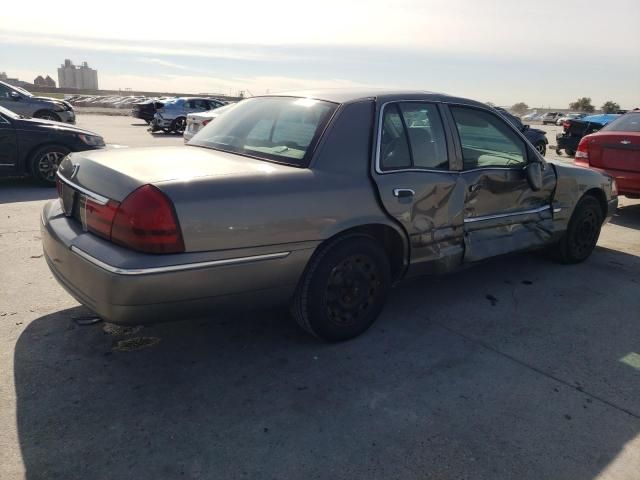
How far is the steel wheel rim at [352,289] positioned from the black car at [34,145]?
6.34 m

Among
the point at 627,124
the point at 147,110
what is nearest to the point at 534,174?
the point at 627,124

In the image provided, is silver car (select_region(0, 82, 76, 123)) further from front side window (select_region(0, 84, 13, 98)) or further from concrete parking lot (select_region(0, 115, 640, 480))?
concrete parking lot (select_region(0, 115, 640, 480))

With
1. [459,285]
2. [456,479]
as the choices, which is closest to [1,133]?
[459,285]

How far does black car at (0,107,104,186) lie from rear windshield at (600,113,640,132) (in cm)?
793

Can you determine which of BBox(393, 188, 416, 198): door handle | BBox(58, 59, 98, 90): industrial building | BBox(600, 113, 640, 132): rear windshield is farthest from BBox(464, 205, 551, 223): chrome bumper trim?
BBox(58, 59, 98, 90): industrial building

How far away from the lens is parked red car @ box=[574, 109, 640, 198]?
699 centimetres

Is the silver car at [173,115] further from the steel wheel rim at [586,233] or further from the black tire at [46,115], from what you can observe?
the steel wheel rim at [586,233]

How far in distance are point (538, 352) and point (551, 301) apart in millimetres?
1034

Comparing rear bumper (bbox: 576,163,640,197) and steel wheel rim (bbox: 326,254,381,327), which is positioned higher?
rear bumper (bbox: 576,163,640,197)

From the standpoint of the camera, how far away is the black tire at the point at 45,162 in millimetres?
7789

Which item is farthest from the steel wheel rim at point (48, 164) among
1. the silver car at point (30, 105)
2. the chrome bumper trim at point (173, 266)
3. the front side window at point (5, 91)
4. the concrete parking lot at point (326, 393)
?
the front side window at point (5, 91)

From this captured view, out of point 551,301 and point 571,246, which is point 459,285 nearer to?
point 551,301

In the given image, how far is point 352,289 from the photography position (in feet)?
11.0

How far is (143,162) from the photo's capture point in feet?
9.78
